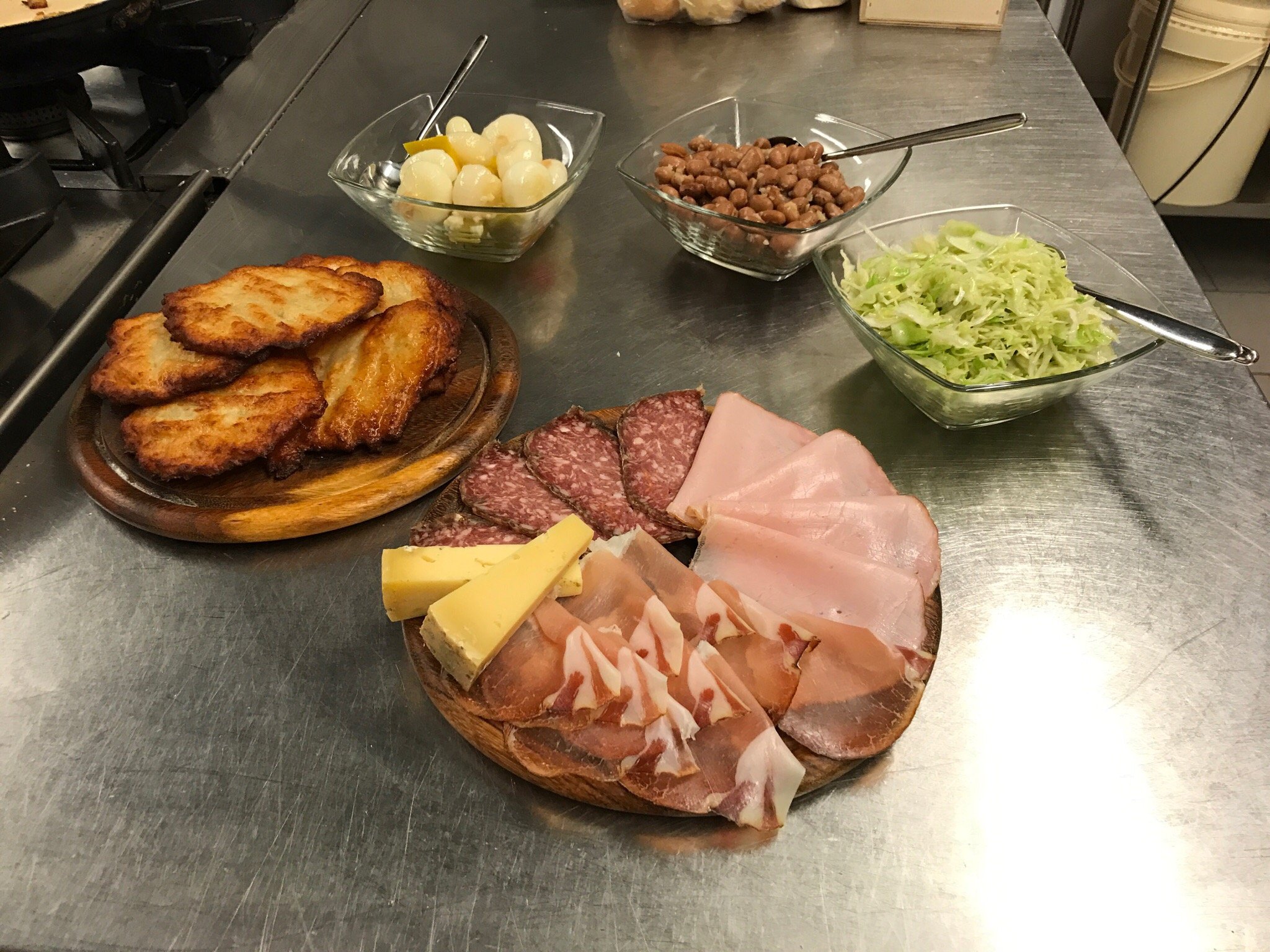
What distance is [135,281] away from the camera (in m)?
1.87

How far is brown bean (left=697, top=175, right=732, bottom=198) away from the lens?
67.8 inches

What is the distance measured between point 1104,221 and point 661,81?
1.19 m

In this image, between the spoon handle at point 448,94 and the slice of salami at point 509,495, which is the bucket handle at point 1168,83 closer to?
the spoon handle at point 448,94

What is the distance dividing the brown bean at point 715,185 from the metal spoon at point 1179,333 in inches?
25.1

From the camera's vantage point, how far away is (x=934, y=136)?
1808 millimetres

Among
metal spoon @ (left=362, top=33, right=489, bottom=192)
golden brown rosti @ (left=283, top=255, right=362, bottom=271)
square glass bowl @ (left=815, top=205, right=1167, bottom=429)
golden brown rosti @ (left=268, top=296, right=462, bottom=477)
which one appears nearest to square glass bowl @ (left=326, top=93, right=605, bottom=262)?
metal spoon @ (left=362, top=33, right=489, bottom=192)

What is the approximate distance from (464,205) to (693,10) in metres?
1.33

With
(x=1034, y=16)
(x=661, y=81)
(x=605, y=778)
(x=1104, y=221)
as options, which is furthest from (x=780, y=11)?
(x=605, y=778)

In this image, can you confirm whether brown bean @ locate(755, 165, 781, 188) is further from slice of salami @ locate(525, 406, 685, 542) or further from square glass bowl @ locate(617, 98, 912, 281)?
slice of salami @ locate(525, 406, 685, 542)

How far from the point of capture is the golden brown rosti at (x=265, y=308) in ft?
4.78

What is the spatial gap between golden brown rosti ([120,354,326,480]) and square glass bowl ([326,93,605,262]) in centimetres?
45

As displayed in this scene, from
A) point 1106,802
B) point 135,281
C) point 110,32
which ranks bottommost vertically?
point 1106,802

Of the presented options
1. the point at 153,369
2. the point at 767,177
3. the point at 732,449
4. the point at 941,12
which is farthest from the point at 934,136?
the point at 153,369

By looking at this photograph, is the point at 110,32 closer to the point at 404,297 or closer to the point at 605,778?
the point at 404,297
